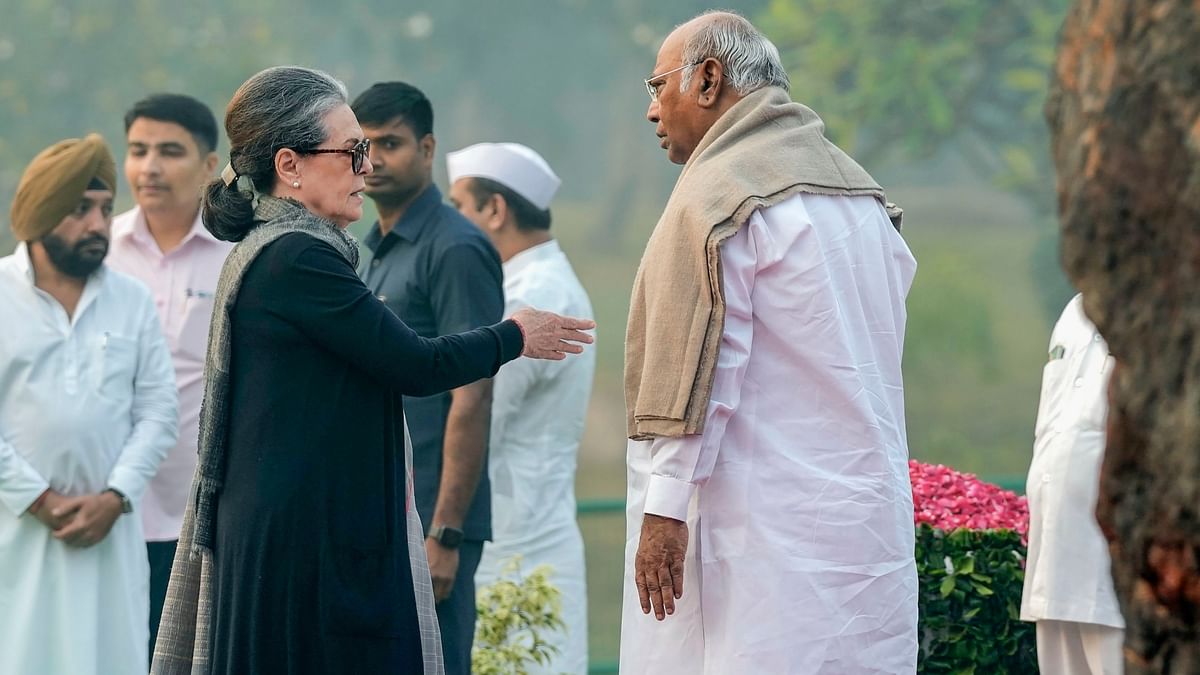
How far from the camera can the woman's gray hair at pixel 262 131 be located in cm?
337

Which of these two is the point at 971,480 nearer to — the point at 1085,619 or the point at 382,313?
the point at 1085,619

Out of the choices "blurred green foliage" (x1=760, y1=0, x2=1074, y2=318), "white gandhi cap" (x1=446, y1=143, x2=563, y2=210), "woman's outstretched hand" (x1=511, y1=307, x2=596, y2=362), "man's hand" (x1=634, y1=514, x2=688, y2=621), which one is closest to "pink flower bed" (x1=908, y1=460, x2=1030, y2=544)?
"man's hand" (x1=634, y1=514, x2=688, y2=621)

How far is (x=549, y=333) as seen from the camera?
352 centimetres

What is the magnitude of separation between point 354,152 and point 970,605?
90.2 inches

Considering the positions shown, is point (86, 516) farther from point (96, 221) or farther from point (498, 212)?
point (498, 212)

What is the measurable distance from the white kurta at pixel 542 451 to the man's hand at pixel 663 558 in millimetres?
2600

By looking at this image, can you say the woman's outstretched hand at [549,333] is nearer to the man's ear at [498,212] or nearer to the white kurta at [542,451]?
the white kurta at [542,451]

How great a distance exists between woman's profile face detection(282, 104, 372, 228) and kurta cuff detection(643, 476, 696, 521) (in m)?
0.87

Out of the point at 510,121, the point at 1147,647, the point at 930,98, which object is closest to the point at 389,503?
the point at 1147,647

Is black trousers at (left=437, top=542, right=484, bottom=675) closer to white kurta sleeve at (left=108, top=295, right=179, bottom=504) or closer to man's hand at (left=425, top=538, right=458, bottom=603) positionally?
man's hand at (left=425, top=538, right=458, bottom=603)

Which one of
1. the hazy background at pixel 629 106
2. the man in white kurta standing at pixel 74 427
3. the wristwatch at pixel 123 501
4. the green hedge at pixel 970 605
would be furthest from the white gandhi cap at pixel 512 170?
the hazy background at pixel 629 106

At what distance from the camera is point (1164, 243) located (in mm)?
1853

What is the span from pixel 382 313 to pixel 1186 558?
1.83 meters

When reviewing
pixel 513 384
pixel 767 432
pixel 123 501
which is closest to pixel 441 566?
pixel 123 501
